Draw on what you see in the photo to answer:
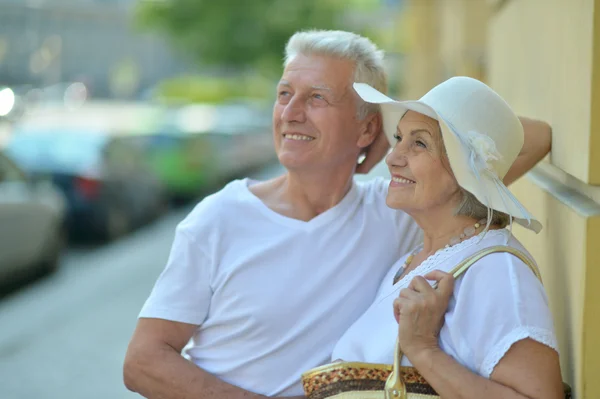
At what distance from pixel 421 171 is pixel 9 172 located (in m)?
7.46

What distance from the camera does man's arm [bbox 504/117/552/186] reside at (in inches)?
102

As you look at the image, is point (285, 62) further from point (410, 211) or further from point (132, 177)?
point (132, 177)

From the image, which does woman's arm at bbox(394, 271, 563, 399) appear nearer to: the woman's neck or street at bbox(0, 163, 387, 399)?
the woman's neck

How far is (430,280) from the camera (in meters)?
2.17

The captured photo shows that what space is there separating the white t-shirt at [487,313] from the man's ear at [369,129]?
714 millimetres

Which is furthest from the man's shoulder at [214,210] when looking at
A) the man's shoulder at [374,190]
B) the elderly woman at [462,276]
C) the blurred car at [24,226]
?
the blurred car at [24,226]

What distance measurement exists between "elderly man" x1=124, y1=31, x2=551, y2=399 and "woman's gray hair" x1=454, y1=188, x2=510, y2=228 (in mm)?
377

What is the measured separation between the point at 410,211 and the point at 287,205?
53 cm

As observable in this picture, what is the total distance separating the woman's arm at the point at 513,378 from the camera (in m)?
1.90

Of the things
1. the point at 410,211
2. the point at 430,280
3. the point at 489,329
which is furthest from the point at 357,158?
the point at 489,329

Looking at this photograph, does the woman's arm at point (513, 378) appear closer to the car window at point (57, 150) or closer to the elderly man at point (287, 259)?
the elderly man at point (287, 259)

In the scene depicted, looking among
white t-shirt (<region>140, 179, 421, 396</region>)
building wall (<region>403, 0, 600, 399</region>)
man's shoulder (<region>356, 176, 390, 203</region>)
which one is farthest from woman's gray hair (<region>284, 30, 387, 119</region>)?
building wall (<region>403, 0, 600, 399</region>)

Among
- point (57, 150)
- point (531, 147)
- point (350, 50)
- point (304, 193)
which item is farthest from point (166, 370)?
point (57, 150)

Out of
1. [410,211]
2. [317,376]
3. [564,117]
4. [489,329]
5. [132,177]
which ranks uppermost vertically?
[564,117]
